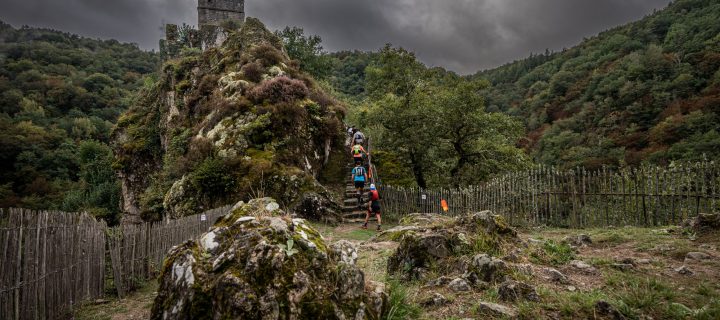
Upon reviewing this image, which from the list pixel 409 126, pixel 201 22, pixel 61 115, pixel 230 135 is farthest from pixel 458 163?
pixel 61 115

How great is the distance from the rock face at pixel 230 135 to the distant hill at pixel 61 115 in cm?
755

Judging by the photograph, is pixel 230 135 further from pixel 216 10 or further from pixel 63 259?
pixel 216 10

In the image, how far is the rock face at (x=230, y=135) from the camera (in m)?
13.1

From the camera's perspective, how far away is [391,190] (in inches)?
581

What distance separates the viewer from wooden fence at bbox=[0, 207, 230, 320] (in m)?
4.09

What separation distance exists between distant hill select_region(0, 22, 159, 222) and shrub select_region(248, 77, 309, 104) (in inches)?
608

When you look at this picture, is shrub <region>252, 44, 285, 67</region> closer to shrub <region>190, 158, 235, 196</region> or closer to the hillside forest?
the hillside forest

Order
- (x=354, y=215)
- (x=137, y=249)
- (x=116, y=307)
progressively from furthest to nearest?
(x=354, y=215) < (x=137, y=249) < (x=116, y=307)

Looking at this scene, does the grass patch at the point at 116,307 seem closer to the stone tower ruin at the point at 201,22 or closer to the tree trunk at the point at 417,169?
the tree trunk at the point at 417,169

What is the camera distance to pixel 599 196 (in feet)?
31.5

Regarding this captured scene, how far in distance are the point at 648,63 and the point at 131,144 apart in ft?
190

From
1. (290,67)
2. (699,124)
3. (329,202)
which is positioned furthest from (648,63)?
(329,202)

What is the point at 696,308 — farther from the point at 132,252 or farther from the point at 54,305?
the point at 132,252

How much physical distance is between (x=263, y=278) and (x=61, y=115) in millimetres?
70122
